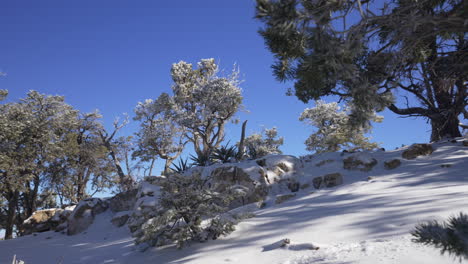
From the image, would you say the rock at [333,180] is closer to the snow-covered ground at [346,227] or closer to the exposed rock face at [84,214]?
the snow-covered ground at [346,227]

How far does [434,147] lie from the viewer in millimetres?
8312

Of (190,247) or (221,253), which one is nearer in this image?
(221,253)

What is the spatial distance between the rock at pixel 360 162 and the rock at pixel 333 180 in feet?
2.44

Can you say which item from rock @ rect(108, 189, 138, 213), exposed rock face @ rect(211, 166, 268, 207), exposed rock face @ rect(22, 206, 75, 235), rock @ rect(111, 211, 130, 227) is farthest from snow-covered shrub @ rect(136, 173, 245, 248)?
exposed rock face @ rect(22, 206, 75, 235)

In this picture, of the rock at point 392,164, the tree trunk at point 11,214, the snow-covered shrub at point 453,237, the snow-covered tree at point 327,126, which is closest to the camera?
the snow-covered shrub at point 453,237

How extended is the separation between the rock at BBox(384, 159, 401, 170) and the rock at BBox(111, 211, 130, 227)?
7.90 metres

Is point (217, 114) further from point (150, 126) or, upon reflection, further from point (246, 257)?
point (246, 257)

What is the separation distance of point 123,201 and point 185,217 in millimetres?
6329

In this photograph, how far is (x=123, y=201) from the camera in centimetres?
1048

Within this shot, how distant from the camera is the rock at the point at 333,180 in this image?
759cm

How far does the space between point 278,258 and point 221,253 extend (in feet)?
3.43

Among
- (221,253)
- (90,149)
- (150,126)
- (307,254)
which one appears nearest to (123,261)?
(221,253)

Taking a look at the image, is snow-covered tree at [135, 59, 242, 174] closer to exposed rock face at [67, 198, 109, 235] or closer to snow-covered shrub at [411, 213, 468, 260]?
exposed rock face at [67, 198, 109, 235]

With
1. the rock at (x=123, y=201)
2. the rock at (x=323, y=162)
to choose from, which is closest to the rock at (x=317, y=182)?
the rock at (x=323, y=162)
